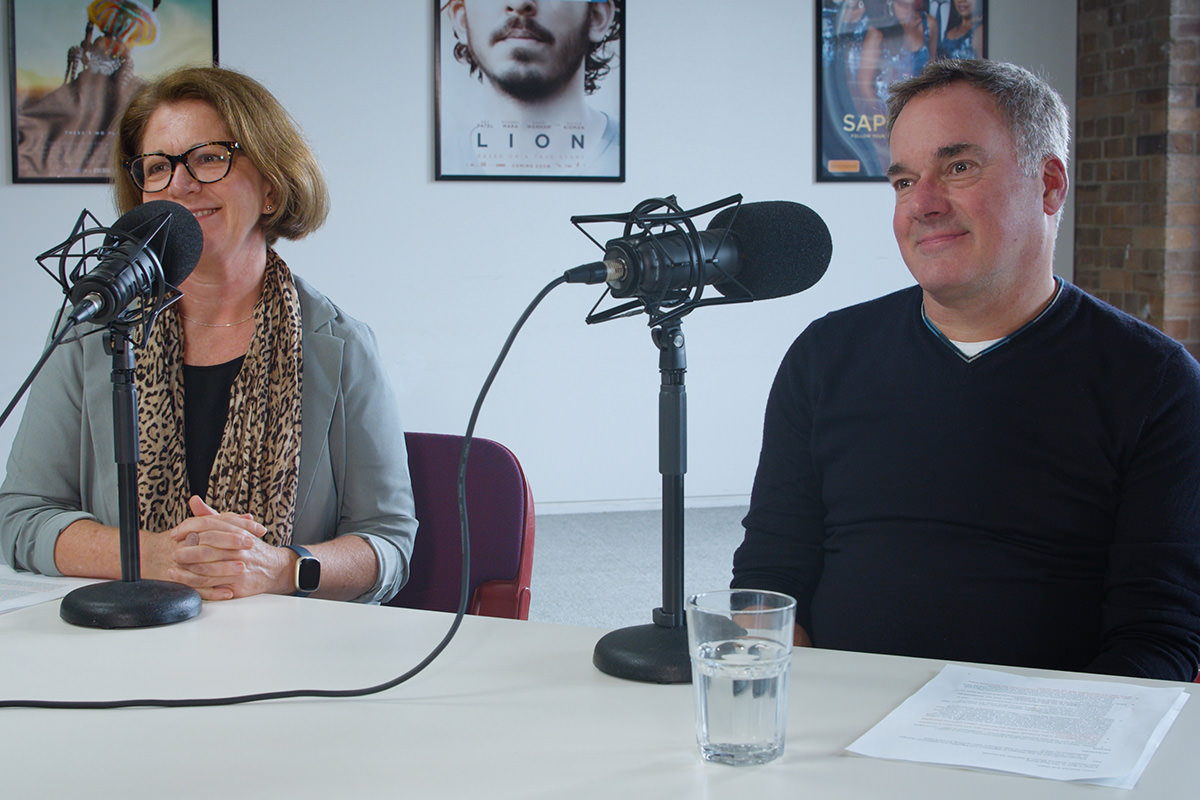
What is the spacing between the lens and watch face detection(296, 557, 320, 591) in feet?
5.09

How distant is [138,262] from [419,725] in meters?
0.61

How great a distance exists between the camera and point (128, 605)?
1.33 meters

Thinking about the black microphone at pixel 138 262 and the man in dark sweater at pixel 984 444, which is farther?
the man in dark sweater at pixel 984 444

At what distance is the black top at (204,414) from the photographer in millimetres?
1847

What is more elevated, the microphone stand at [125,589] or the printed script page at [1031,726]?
the microphone stand at [125,589]

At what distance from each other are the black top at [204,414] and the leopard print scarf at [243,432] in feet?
0.06

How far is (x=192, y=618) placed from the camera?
4.47ft

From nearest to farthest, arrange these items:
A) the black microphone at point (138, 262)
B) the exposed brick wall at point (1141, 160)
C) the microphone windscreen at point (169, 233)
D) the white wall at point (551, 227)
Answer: the black microphone at point (138, 262)
the microphone windscreen at point (169, 233)
the white wall at point (551, 227)
the exposed brick wall at point (1141, 160)

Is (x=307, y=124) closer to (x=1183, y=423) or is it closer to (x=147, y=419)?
(x=147, y=419)

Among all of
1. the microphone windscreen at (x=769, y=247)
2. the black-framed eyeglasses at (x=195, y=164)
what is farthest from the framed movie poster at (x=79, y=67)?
the microphone windscreen at (x=769, y=247)

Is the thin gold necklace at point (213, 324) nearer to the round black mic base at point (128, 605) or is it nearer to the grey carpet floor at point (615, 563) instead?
the round black mic base at point (128, 605)

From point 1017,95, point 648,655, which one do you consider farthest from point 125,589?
point 1017,95

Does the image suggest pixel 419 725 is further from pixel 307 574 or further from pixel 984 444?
pixel 984 444

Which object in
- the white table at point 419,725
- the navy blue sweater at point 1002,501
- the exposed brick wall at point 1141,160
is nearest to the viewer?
the white table at point 419,725
